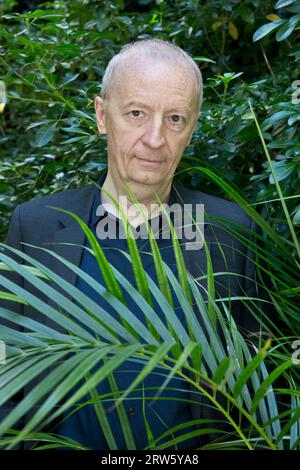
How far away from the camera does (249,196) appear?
8.19ft

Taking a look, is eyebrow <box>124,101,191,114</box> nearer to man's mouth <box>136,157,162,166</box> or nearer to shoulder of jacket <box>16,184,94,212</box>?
man's mouth <box>136,157,162,166</box>

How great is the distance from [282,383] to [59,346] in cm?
95

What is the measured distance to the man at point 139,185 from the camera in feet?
6.32

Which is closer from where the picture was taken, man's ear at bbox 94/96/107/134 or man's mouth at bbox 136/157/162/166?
man's mouth at bbox 136/157/162/166

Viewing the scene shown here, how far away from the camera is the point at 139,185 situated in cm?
204

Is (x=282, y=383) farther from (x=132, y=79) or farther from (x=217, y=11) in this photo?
(x=217, y=11)

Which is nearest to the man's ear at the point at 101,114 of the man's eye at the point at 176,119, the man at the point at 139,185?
the man at the point at 139,185

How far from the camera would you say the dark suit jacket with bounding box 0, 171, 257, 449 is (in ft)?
6.43

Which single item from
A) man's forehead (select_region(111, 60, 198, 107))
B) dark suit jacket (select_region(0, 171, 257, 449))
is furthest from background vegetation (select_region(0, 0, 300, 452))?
man's forehead (select_region(111, 60, 198, 107))

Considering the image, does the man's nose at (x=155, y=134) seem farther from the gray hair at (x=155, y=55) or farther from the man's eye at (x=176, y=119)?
the gray hair at (x=155, y=55)

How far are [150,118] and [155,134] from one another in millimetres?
50

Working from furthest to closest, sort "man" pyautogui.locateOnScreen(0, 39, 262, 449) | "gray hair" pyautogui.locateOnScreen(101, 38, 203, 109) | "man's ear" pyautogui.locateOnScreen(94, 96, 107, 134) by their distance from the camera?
1. "man's ear" pyautogui.locateOnScreen(94, 96, 107, 134)
2. "gray hair" pyautogui.locateOnScreen(101, 38, 203, 109)
3. "man" pyautogui.locateOnScreen(0, 39, 262, 449)

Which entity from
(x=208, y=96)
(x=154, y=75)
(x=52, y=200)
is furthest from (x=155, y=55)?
(x=208, y=96)
